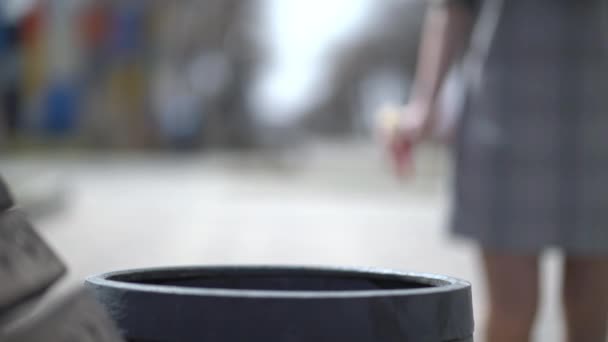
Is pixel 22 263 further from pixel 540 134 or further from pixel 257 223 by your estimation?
pixel 257 223

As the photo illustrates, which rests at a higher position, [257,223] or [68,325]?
[68,325]

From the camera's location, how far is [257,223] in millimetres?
13953

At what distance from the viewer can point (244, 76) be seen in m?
54.8

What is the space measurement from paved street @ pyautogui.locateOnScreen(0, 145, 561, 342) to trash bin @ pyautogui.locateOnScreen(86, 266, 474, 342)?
23 centimetres

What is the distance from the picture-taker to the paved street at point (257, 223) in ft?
32.2

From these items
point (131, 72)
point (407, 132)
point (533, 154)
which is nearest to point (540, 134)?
point (533, 154)

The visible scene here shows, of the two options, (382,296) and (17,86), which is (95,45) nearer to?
(17,86)

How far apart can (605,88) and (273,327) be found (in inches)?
84.1

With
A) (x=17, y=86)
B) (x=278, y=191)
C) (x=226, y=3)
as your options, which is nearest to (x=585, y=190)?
(x=278, y=191)

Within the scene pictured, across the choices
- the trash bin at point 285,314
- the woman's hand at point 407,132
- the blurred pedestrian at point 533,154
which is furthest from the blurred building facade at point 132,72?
the trash bin at point 285,314

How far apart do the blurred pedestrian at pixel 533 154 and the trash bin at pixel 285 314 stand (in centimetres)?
176

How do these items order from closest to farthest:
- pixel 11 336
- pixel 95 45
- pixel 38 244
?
pixel 11 336, pixel 38 244, pixel 95 45

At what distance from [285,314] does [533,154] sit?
211cm

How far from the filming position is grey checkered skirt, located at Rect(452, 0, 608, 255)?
3539 mm
